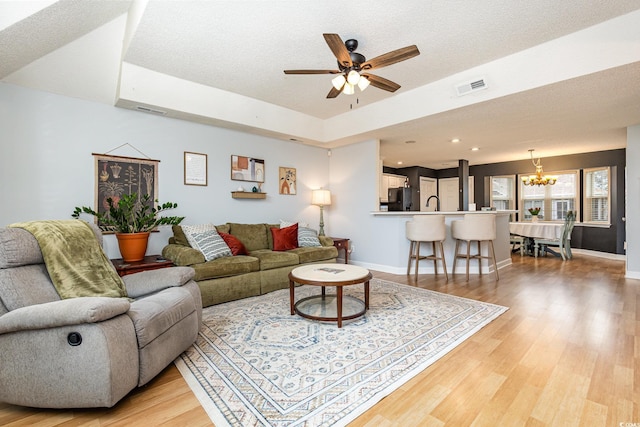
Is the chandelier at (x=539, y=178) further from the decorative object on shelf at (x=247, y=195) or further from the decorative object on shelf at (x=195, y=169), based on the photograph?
the decorative object on shelf at (x=195, y=169)

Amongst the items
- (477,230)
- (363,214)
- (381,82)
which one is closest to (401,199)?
(363,214)

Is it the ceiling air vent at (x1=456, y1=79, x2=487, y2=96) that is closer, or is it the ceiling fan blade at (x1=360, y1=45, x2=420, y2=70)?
the ceiling fan blade at (x1=360, y1=45, x2=420, y2=70)

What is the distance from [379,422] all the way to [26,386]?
1757 mm

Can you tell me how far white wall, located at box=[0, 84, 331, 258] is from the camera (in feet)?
10.1

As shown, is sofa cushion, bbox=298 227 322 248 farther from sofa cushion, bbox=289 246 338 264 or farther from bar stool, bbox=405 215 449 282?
bar stool, bbox=405 215 449 282

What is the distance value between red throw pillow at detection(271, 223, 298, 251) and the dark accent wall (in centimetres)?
524

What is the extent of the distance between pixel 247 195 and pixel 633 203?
5.77 metres

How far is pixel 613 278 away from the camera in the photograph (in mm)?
4488

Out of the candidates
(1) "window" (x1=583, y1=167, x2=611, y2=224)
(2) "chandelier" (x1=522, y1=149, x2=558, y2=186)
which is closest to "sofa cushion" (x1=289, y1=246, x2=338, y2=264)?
(2) "chandelier" (x1=522, y1=149, x2=558, y2=186)

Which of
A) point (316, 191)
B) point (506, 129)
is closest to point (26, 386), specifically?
point (316, 191)

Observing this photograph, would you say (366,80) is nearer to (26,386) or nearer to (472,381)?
(472,381)

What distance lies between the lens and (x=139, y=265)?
9.99ft

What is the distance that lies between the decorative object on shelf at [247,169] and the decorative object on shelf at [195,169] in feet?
1.48

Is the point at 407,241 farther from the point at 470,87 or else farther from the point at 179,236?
the point at 179,236
